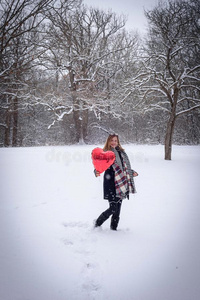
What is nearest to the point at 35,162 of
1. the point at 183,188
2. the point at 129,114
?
the point at 183,188

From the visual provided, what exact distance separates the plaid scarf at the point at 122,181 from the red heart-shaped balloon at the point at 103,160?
197mm

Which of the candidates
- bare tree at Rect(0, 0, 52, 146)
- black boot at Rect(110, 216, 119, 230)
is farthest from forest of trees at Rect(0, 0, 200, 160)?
black boot at Rect(110, 216, 119, 230)

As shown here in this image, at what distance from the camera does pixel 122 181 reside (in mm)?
3068

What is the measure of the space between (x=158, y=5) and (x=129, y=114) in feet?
37.9

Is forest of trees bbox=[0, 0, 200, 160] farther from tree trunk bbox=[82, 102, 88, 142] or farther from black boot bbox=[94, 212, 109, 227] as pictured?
black boot bbox=[94, 212, 109, 227]

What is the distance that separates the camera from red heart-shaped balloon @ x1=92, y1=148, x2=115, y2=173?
9.52 ft

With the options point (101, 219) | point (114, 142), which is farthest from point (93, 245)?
point (114, 142)

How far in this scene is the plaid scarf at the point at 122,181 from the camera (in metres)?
3.01

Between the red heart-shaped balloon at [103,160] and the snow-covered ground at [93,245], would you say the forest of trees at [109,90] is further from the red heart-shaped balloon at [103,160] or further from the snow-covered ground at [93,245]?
the red heart-shaped balloon at [103,160]

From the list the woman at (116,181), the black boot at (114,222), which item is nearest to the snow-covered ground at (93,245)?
the black boot at (114,222)

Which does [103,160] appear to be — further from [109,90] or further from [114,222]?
[109,90]

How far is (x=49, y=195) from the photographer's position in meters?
4.99

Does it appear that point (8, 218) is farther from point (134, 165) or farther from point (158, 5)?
point (158, 5)

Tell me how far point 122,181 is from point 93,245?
1.12m
